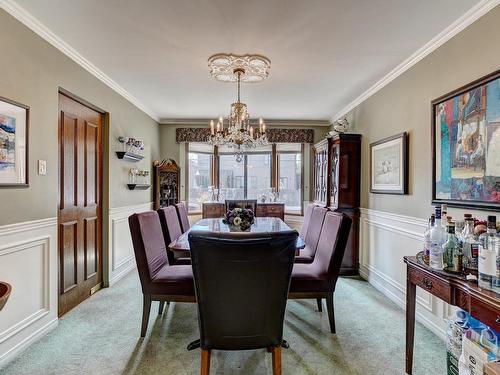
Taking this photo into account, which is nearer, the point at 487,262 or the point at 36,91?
the point at 487,262

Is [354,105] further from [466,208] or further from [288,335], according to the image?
[288,335]

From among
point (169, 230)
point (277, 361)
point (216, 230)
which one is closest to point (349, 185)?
point (216, 230)

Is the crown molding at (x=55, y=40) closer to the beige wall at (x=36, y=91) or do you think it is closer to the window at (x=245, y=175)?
the beige wall at (x=36, y=91)

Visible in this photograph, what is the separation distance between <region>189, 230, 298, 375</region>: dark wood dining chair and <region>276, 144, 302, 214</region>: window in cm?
424

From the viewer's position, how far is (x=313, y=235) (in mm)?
3068

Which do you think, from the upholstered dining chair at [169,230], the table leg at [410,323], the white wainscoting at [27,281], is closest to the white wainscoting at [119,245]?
the upholstered dining chair at [169,230]

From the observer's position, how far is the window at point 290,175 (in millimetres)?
5773

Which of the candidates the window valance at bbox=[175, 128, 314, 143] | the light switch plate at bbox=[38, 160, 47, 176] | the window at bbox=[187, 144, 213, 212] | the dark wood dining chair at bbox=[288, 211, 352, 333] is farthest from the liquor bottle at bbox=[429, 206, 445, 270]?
the window at bbox=[187, 144, 213, 212]

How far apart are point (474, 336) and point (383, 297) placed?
1.70 m

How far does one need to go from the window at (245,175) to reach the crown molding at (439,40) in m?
2.61

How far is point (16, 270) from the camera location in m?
2.08

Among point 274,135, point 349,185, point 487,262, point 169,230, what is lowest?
point 169,230

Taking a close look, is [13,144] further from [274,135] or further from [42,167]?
[274,135]

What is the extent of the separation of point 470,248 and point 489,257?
26 centimetres
